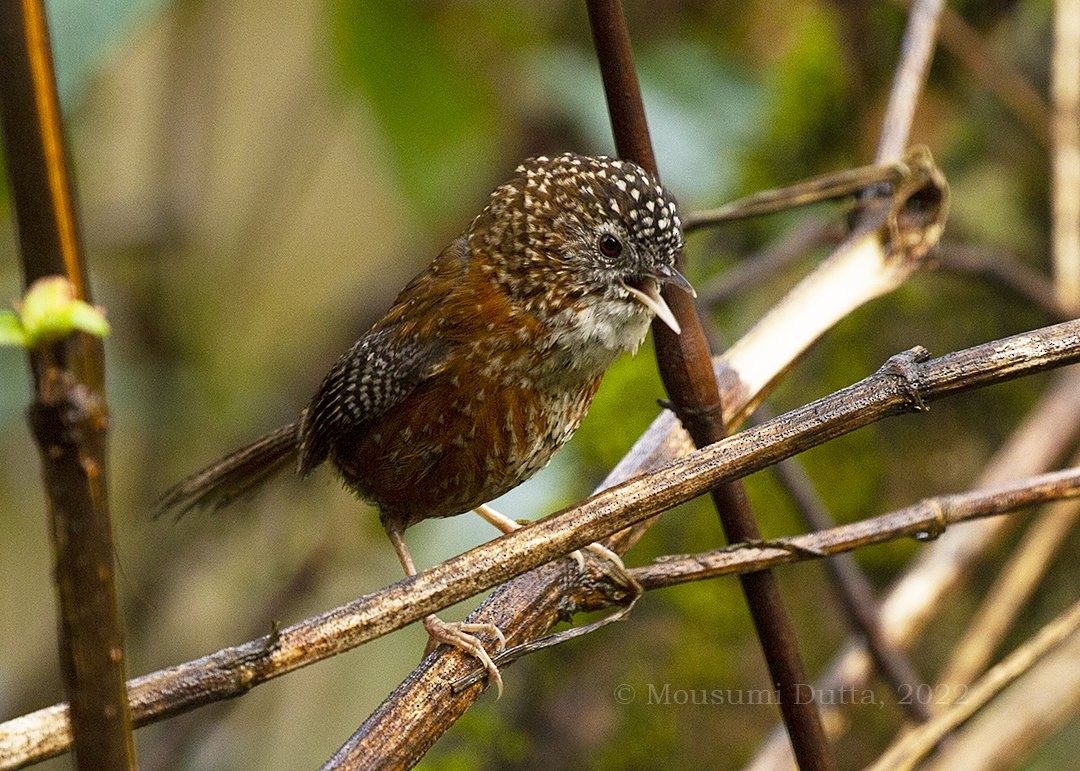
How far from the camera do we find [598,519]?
1237 millimetres

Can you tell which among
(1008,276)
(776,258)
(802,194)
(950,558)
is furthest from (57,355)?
(1008,276)

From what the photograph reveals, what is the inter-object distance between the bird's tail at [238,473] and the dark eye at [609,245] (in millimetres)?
680

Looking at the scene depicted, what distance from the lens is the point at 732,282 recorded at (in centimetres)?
231

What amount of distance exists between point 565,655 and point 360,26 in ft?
5.63

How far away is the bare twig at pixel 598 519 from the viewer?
1.14m

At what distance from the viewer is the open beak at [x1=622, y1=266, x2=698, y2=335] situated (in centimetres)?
158

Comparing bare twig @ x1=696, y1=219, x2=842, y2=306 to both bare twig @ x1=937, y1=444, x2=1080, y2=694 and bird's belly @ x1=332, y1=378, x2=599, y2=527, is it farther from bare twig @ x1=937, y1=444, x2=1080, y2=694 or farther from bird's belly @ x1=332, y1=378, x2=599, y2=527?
bare twig @ x1=937, y1=444, x2=1080, y2=694

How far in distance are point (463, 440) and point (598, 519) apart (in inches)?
26.5

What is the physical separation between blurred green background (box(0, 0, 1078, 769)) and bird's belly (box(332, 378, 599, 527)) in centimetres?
63

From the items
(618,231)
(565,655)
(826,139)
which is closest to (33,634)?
(565,655)

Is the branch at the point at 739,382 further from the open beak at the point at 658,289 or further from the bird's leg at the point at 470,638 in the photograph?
the open beak at the point at 658,289

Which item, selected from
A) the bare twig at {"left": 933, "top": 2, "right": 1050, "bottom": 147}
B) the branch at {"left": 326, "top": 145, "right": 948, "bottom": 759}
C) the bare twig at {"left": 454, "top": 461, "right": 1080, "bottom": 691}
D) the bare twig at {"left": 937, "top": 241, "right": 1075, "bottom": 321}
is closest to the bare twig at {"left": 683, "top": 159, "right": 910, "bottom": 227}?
the branch at {"left": 326, "top": 145, "right": 948, "bottom": 759}

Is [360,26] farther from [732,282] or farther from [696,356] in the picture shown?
[696,356]

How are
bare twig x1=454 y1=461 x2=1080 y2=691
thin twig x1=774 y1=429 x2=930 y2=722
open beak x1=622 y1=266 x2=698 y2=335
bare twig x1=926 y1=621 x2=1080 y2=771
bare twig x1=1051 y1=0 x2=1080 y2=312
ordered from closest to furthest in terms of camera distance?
bare twig x1=454 y1=461 x2=1080 y2=691, open beak x1=622 y1=266 x2=698 y2=335, bare twig x1=926 y1=621 x2=1080 y2=771, thin twig x1=774 y1=429 x2=930 y2=722, bare twig x1=1051 y1=0 x2=1080 y2=312
